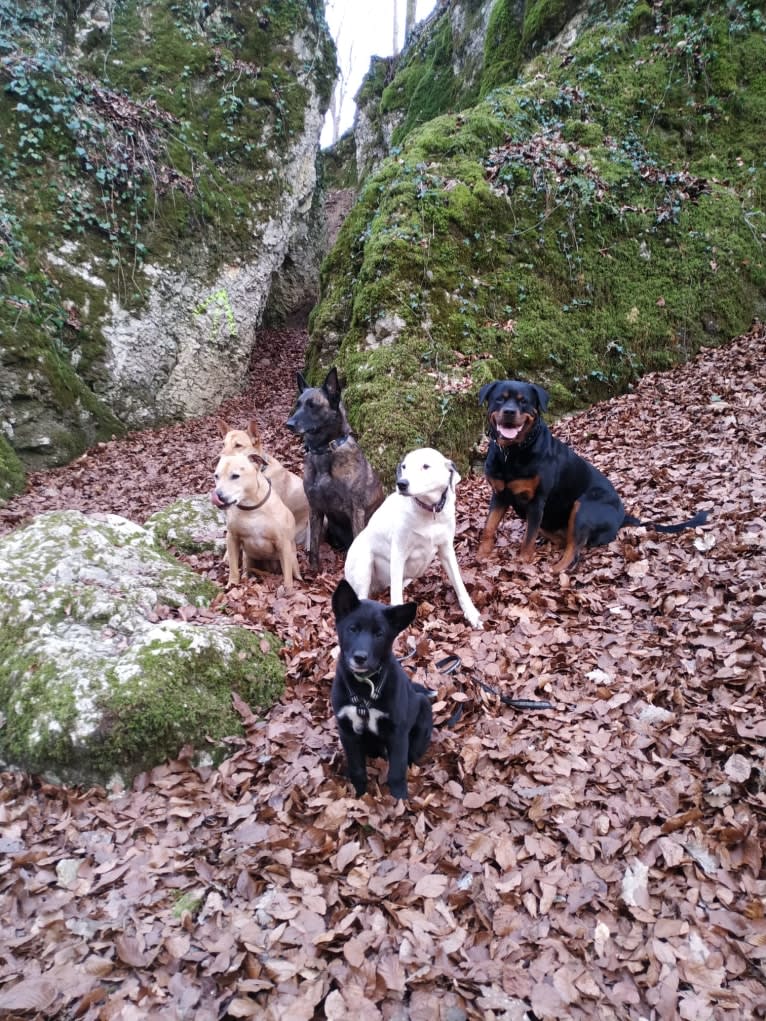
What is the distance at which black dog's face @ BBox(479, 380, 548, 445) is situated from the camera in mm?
5281

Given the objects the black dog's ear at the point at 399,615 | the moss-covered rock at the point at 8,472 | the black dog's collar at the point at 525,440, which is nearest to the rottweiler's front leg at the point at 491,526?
the black dog's collar at the point at 525,440

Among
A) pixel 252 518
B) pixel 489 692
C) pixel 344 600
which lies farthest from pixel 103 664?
pixel 489 692

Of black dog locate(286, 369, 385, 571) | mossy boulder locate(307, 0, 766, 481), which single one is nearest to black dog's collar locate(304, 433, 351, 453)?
black dog locate(286, 369, 385, 571)

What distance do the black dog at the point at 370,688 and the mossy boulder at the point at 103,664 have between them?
0.97 meters

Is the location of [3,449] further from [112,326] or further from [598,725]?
[598,725]

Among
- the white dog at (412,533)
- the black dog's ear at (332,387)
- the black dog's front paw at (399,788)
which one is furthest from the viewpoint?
the black dog's ear at (332,387)

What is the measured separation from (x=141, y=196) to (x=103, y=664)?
36.6 feet

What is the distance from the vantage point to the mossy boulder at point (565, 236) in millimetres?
8828

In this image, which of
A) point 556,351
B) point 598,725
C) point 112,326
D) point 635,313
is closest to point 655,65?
point 635,313

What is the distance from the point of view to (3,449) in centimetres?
923

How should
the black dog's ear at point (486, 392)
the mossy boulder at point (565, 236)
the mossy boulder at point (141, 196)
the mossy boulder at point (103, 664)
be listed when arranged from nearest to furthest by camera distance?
the mossy boulder at point (103, 664)
the black dog's ear at point (486, 392)
the mossy boulder at point (565, 236)
the mossy boulder at point (141, 196)

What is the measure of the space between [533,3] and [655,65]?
4419 mm

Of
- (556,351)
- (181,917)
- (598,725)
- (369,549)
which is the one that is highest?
(556,351)

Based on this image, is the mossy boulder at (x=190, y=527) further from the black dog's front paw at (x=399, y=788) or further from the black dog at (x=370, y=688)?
the black dog's front paw at (x=399, y=788)
